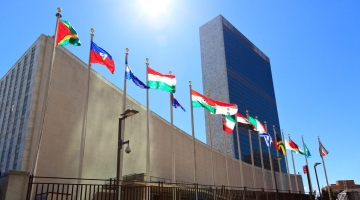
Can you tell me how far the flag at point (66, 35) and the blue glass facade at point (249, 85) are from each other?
83.7 m

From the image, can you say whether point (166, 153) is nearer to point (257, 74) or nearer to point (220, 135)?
point (220, 135)

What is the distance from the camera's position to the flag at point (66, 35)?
16.8 m

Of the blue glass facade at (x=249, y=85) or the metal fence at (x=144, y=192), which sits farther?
the blue glass facade at (x=249, y=85)

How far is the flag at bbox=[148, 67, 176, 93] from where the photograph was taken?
2153cm

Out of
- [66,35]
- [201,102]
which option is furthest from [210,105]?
[66,35]

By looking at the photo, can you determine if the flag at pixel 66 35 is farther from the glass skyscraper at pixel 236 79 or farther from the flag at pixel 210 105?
the glass skyscraper at pixel 236 79

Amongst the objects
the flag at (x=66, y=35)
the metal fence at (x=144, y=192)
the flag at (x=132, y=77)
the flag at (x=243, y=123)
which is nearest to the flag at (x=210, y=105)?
the flag at (x=243, y=123)

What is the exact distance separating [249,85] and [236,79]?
8.67m

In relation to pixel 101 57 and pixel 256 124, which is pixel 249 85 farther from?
pixel 101 57

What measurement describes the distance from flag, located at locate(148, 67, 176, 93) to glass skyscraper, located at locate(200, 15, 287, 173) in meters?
76.5

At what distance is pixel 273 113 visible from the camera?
13025 cm

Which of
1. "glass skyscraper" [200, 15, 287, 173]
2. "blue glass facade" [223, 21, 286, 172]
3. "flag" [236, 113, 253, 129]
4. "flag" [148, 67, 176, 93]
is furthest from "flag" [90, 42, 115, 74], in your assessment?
"blue glass facade" [223, 21, 286, 172]

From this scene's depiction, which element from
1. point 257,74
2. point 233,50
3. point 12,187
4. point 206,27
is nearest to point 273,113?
point 257,74

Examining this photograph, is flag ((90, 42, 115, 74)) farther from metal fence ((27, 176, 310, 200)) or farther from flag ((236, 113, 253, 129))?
flag ((236, 113, 253, 129))
